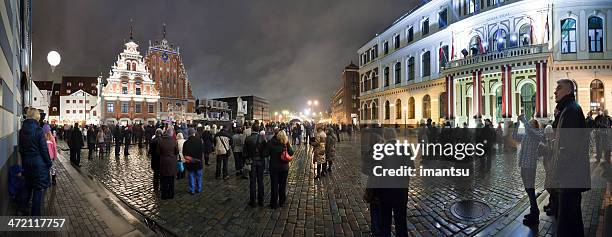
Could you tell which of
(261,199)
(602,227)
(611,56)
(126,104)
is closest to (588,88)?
(611,56)

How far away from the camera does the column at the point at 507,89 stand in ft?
76.5

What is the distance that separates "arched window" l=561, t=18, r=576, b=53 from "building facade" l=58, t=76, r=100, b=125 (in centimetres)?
8217

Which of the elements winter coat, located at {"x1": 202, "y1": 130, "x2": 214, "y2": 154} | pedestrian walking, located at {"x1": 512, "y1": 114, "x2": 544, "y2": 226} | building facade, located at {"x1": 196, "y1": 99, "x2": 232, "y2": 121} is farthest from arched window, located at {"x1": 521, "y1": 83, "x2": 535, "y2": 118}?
building facade, located at {"x1": 196, "y1": 99, "x2": 232, "y2": 121}

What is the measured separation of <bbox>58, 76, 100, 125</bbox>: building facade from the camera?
7306 centimetres

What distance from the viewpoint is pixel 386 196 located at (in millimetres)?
4211

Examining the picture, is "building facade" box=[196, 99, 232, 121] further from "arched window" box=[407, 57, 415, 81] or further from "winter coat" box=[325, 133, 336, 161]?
"winter coat" box=[325, 133, 336, 161]

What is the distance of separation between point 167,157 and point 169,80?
69.5 meters

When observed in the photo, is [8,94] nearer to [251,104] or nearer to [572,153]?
[572,153]

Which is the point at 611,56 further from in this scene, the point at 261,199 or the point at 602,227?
the point at 261,199

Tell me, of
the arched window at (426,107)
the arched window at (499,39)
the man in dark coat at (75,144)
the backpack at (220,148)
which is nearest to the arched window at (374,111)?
the arched window at (426,107)

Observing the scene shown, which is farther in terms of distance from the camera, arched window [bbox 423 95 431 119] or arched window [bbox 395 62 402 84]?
arched window [bbox 395 62 402 84]

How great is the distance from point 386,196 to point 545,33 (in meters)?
27.4

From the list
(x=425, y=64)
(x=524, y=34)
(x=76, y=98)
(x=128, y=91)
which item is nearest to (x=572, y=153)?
(x=524, y=34)

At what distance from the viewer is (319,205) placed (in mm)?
6852
